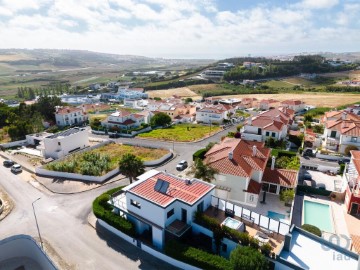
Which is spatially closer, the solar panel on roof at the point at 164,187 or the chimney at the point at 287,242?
the chimney at the point at 287,242

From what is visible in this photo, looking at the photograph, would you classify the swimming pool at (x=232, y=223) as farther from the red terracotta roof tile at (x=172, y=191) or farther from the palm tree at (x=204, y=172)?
the palm tree at (x=204, y=172)

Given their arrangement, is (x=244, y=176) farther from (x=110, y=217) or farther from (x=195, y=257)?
(x=110, y=217)

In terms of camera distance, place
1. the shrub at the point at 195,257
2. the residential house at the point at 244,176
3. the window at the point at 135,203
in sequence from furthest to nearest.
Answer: the residential house at the point at 244,176, the window at the point at 135,203, the shrub at the point at 195,257

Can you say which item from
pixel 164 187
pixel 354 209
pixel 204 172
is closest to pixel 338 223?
pixel 354 209

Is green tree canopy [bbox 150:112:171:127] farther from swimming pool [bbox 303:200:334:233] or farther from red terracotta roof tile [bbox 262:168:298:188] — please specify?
swimming pool [bbox 303:200:334:233]

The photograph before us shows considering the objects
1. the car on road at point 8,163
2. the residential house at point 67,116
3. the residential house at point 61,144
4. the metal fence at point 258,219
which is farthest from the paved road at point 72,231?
the residential house at point 67,116

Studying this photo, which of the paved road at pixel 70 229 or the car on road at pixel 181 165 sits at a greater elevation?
the car on road at pixel 181 165
